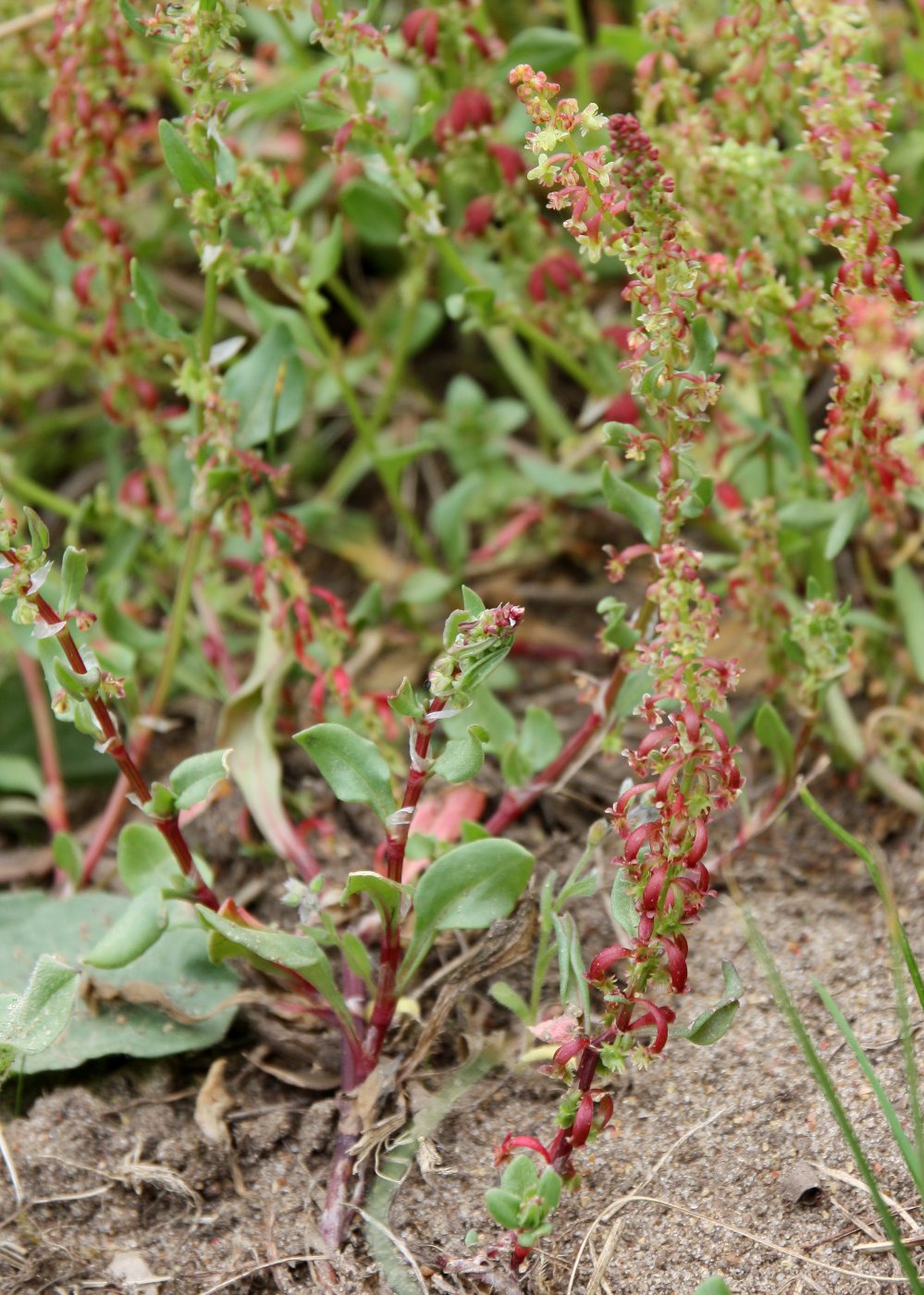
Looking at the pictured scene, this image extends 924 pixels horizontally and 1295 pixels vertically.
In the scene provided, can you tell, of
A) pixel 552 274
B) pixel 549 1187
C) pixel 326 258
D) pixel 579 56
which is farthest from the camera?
pixel 579 56

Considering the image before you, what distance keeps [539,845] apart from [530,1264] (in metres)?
0.67

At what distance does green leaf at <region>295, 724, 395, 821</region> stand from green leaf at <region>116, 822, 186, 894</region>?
322 millimetres

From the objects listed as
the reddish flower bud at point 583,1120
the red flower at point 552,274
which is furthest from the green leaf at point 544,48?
the reddish flower bud at point 583,1120

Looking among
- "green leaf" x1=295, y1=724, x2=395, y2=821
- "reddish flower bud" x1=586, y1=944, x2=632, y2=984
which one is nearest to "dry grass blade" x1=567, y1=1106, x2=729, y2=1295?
"reddish flower bud" x1=586, y1=944, x2=632, y2=984

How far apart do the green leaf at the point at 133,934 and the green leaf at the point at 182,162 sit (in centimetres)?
89

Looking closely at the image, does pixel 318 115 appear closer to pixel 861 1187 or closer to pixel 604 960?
pixel 604 960

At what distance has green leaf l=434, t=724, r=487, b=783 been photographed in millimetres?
1416

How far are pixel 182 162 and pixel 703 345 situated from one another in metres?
0.70

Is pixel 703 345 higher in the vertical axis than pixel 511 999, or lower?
higher

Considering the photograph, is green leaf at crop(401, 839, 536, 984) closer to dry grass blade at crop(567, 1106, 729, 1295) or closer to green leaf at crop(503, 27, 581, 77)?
dry grass blade at crop(567, 1106, 729, 1295)

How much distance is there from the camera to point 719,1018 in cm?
141

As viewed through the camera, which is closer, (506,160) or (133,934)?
(133,934)

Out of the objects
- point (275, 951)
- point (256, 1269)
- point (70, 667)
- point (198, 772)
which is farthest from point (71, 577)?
point (256, 1269)

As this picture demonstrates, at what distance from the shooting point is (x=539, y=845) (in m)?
2.00
